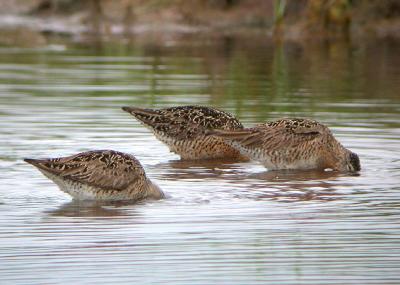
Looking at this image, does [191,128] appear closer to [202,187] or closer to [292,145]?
[292,145]

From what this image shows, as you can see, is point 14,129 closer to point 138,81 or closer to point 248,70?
point 138,81

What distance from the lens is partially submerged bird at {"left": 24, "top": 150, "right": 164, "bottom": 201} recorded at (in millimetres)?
10969

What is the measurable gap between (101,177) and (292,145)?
281 centimetres

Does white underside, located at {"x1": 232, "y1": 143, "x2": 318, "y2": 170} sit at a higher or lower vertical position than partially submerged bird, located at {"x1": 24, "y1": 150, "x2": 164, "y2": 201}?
lower

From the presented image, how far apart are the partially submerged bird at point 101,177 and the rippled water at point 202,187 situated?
0.54 ft

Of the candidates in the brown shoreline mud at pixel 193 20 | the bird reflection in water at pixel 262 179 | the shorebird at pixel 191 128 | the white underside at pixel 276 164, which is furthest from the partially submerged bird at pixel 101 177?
the brown shoreline mud at pixel 193 20

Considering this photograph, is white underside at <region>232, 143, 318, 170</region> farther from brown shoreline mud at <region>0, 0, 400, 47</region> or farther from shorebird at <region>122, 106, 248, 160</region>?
brown shoreline mud at <region>0, 0, 400, 47</region>

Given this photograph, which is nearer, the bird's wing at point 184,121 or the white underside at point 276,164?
the white underside at point 276,164

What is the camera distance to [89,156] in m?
11.2

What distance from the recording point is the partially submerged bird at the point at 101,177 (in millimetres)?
10969

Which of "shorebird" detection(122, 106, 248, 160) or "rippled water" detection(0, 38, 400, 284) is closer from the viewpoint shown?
"rippled water" detection(0, 38, 400, 284)

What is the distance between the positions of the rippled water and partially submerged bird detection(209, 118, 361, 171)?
0.18m

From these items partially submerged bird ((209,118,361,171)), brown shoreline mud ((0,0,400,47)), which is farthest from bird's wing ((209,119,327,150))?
brown shoreline mud ((0,0,400,47))

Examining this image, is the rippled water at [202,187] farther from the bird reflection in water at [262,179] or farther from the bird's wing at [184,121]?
the bird's wing at [184,121]
